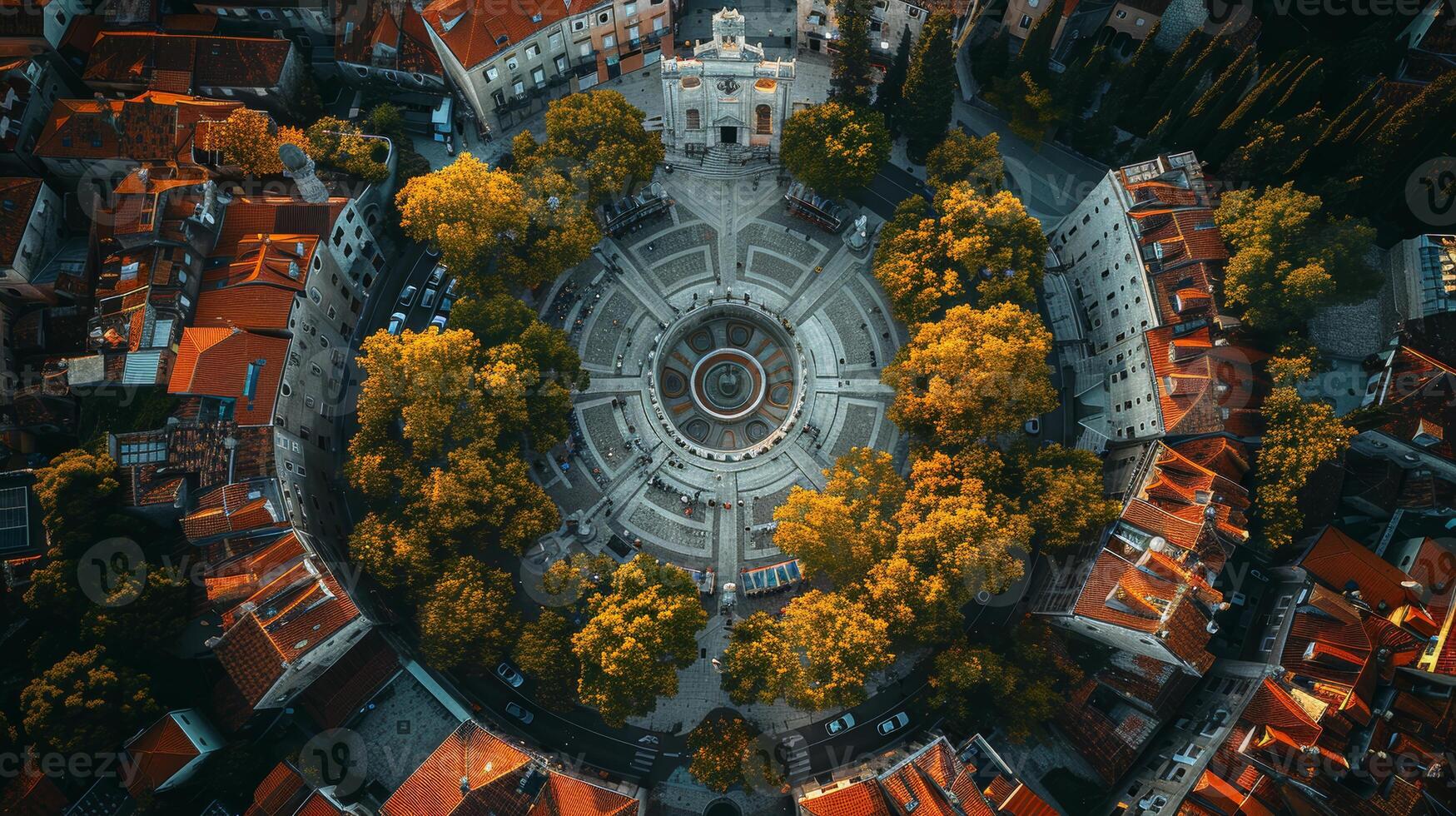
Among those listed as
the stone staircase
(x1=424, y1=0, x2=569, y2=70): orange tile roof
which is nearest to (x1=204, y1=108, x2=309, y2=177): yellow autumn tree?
(x1=424, y1=0, x2=569, y2=70): orange tile roof

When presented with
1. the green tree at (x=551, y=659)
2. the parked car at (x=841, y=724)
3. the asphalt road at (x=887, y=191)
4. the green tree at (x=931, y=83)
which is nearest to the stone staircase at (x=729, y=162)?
the asphalt road at (x=887, y=191)

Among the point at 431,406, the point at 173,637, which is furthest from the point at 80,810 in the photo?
the point at 431,406

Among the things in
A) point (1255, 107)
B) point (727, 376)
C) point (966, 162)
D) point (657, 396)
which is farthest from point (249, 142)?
point (1255, 107)

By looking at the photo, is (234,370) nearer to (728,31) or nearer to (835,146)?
(728,31)

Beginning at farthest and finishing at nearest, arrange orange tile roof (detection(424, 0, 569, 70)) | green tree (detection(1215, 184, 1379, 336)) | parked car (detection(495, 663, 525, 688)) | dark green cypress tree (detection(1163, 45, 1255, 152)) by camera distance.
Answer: orange tile roof (detection(424, 0, 569, 70)) < dark green cypress tree (detection(1163, 45, 1255, 152)) < parked car (detection(495, 663, 525, 688)) < green tree (detection(1215, 184, 1379, 336))

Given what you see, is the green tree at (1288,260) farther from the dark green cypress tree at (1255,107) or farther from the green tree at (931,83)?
the green tree at (931,83)

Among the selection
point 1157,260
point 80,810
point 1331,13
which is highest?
point 1331,13

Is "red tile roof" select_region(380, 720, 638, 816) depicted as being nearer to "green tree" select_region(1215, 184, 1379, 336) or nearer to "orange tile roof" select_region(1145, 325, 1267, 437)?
"orange tile roof" select_region(1145, 325, 1267, 437)

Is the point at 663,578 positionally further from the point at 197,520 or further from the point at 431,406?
the point at 197,520
